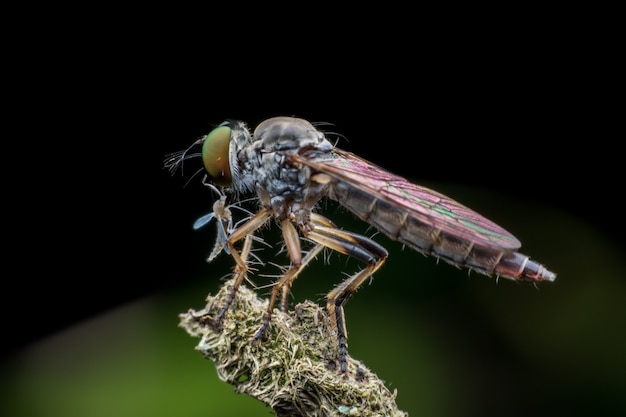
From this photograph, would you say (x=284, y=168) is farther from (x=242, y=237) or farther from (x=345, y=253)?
(x=345, y=253)

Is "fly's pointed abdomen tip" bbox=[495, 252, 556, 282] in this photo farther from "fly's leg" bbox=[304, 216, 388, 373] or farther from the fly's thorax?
the fly's thorax

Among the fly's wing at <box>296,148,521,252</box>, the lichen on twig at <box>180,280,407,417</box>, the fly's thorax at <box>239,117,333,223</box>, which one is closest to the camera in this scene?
the lichen on twig at <box>180,280,407,417</box>

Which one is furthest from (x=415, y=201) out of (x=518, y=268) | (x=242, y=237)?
(x=242, y=237)

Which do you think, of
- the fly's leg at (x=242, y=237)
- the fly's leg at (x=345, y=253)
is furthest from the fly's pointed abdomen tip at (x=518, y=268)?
the fly's leg at (x=242, y=237)

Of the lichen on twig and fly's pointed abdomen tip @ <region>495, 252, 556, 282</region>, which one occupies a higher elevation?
fly's pointed abdomen tip @ <region>495, 252, 556, 282</region>

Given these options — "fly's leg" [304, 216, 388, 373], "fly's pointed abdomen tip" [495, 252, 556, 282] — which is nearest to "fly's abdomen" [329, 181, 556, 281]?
"fly's pointed abdomen tip" [495, 252, 556, 282]

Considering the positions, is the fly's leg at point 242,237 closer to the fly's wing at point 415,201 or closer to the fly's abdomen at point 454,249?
the fly's wing at point 415,201
